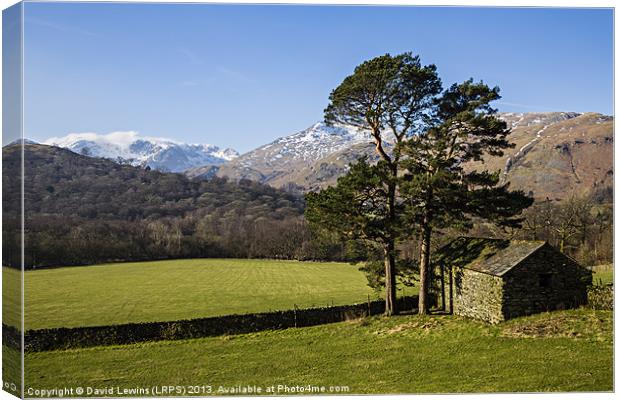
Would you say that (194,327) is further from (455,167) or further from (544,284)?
(544,284)

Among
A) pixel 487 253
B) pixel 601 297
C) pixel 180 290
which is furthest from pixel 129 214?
pixel 601 297

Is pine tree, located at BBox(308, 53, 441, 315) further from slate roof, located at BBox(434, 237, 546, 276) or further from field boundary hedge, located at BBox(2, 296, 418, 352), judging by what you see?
field boundary hedge, located at BBox(2, 296, 418, 352)

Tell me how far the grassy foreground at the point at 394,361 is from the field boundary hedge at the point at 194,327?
1.24 meters

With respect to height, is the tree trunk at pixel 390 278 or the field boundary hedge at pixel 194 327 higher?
the tree trunk at pixel 390 278

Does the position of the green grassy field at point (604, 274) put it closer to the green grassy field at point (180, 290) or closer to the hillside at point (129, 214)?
the green grassy field at point (180, 290)

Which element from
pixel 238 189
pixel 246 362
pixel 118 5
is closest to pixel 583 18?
pixel 118 5

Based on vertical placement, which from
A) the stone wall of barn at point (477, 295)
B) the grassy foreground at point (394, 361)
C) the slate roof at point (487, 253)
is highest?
the slate roof at point (487, 253)

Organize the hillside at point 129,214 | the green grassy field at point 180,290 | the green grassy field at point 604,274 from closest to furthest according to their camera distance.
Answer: the green grassy field at point 604,274 → the green grassy field at point 180,290 → the hillside at point 129,214

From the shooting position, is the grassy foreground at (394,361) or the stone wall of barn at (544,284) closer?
the grassy foreground at (394,361)

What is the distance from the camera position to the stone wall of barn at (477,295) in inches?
619

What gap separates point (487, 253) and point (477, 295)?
1.61m

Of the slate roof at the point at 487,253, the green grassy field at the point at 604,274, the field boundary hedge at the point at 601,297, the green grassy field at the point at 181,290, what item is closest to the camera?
the field boundary hedge at the point at 601,297

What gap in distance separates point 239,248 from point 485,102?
50473 millimetres

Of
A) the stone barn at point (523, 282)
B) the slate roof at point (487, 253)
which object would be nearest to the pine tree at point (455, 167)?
the slate roof at point (487, 253)
